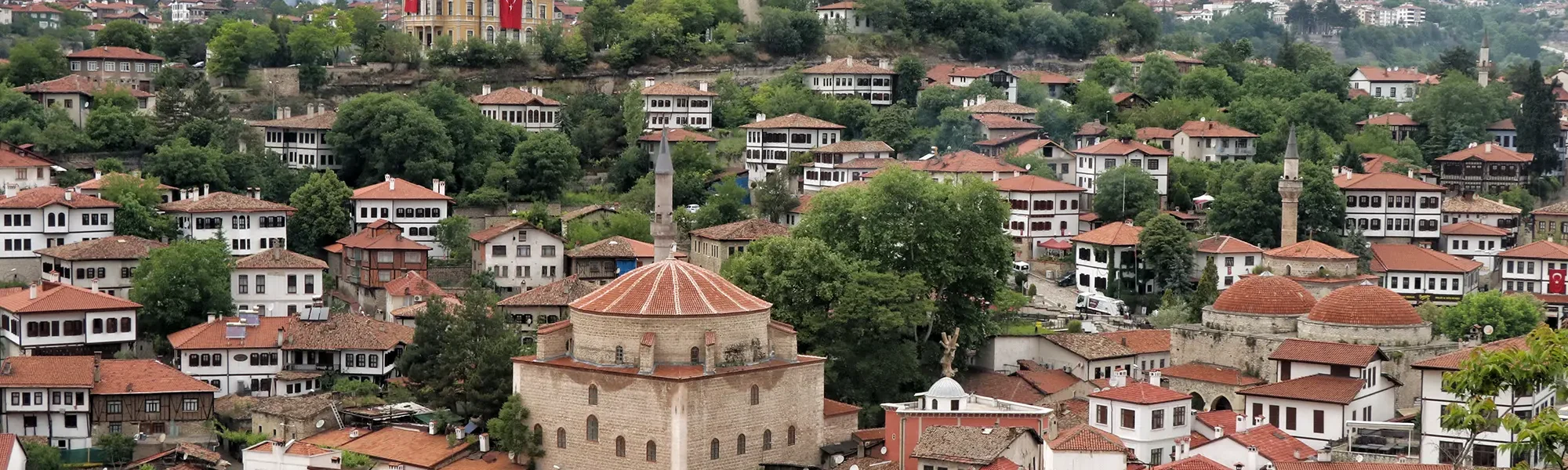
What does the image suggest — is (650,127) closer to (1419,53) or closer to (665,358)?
(665,358)

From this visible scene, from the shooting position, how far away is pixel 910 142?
273 feet

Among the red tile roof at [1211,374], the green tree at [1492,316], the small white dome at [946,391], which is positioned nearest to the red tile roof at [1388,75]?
the green tree at [1492,316]

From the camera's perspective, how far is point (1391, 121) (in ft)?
290

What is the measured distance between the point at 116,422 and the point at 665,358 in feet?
46.5

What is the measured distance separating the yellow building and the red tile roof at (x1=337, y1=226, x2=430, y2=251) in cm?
2441

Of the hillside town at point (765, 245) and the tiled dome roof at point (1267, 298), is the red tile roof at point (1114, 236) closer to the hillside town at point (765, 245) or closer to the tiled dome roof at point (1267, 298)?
the hillside town at point (765, 245)

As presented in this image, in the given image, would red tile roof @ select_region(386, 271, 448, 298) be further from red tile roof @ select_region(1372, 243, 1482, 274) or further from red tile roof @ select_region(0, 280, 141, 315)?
red tile roof @ select_region(1372, 243, 1482, 274)

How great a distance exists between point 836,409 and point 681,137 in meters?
30.7

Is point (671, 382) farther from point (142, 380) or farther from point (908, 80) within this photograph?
point (908, 80)

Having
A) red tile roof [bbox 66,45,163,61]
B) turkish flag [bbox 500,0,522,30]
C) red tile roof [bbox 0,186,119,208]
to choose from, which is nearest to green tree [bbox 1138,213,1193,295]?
red tile roof [bbox 0,186,119,208]

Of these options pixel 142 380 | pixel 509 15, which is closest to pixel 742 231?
pixel 142 380

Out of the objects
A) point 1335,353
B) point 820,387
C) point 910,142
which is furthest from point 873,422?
point 910,142

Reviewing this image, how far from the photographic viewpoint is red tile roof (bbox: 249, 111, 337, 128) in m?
78.3

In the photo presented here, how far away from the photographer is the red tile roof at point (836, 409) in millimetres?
51000
